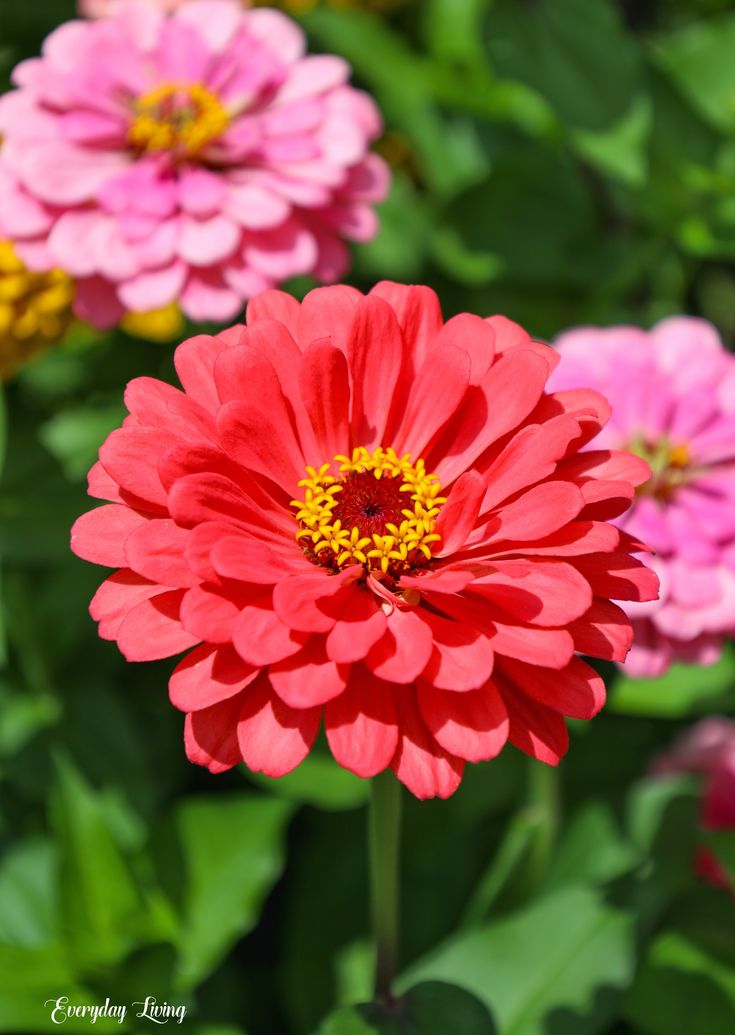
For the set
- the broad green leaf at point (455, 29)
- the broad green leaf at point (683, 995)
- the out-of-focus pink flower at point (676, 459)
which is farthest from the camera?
the broad green leaf at point (455, 29)

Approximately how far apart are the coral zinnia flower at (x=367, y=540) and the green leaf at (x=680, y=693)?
1.80 feet

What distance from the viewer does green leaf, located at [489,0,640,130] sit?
1.29 meters

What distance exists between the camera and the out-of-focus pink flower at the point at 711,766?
46.9 inches

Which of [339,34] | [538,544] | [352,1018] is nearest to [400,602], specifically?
[538,544]

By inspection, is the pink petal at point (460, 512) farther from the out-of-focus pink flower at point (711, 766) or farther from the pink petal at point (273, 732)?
the out-of-focus pink flower at point (711, 766)

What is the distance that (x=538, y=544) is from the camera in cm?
68

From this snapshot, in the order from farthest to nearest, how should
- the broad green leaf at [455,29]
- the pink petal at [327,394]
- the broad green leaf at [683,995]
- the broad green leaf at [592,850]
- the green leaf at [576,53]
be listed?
the broad green leaf at [455,29] < the green leaf at [576,53] < the broad green leaf at [592,850] < the broad green leaf at [683,995] < the pink petal at [327,394]

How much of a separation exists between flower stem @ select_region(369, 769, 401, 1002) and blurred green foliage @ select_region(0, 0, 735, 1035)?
0.03 m

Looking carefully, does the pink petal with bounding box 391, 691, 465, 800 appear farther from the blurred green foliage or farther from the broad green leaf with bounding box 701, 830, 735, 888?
the broad green leaf with bounding box 701, 830, 735, 888

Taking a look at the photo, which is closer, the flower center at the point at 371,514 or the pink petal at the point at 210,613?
the pink petal at the point at 210,613

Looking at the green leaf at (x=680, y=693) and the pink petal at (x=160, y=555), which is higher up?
the pink petal at (x=160, y=555)

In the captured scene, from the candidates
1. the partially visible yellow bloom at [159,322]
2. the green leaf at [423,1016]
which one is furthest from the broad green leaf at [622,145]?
the green leaf at [423,1016]

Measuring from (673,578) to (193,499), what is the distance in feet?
1.54

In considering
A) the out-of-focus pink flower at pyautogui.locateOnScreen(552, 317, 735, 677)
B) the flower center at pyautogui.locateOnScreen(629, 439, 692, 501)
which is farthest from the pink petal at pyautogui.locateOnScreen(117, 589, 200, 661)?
the flower center at pyautogui.locateOnScreen(629, 439, 692, 501)
